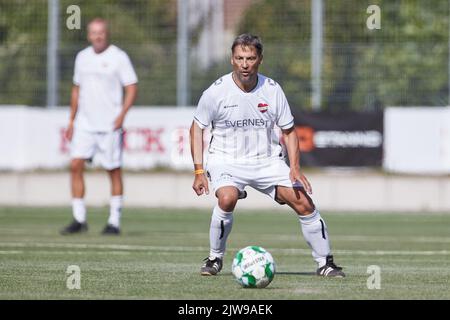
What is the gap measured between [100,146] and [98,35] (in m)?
1.43

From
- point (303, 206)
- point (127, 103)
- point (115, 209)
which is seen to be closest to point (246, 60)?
point (303, 206)

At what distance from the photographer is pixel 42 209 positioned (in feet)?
72.1

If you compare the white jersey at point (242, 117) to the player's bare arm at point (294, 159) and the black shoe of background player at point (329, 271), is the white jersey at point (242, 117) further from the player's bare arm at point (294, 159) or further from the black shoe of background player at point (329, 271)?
the black shoe of background player at point (329, 271)

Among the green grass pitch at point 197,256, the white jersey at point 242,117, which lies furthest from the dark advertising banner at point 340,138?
the white jersey at point 242,117

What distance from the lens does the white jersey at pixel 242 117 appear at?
33.5 feet

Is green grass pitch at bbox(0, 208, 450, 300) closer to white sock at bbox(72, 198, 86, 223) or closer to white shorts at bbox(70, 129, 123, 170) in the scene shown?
white sock at bbox(72, 198, 86, 223)

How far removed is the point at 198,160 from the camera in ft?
33.5

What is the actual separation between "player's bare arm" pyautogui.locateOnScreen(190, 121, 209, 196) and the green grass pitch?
738mm

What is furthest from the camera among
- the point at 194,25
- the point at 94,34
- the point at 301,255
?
the point at 194,25

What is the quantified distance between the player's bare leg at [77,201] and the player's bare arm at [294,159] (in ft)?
18.8

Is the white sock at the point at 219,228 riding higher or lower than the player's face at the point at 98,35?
lower
